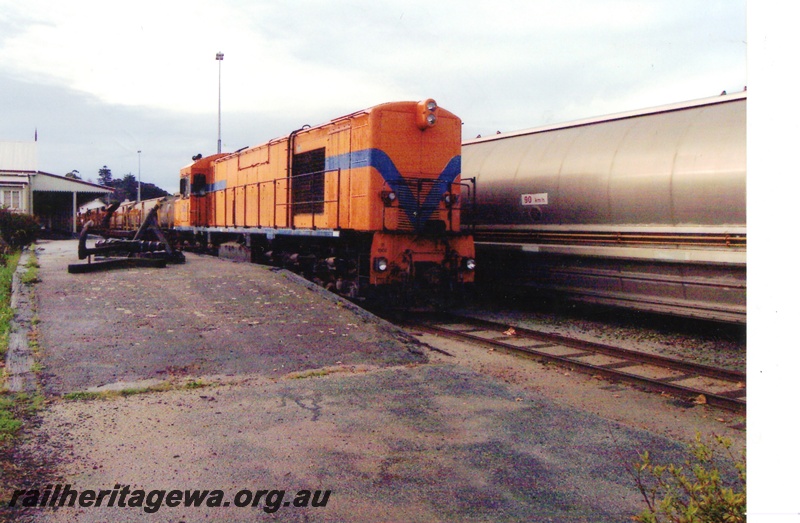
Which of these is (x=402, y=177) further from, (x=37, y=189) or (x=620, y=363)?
(x=37, y=189)

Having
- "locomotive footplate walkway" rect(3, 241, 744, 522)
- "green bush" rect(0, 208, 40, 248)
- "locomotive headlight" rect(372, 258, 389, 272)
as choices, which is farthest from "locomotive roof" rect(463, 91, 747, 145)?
"green bush" rect(0, 208, 40, 248)

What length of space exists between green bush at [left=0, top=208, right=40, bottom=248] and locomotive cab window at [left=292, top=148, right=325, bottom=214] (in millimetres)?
15818

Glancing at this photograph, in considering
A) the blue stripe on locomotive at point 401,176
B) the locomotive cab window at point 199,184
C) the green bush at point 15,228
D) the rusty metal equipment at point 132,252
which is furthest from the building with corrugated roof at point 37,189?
the blue stripe on locomotive at point 401,176

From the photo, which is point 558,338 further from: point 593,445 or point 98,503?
point 98,503

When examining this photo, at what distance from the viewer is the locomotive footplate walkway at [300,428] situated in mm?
3932

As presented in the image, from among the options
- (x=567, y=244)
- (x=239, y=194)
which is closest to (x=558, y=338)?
(x=567, y=244)

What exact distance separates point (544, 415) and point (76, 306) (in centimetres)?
704

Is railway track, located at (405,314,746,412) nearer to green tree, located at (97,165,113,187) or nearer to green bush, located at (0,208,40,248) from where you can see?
green bush, located at (0,208,40,248)

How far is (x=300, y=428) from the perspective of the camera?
5.25 meters

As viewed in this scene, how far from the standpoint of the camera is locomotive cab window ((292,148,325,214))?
1342 centimetres

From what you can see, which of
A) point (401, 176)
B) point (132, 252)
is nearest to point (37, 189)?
point (132, 252)

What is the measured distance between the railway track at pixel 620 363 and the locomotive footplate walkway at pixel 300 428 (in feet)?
5.61

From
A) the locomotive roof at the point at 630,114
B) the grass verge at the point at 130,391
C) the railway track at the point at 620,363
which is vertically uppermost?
the locomotive roof at the point at 630,114

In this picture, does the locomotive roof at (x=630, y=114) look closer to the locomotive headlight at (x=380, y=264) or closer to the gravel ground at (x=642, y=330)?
the gravel ground at (x=642, y=330)
